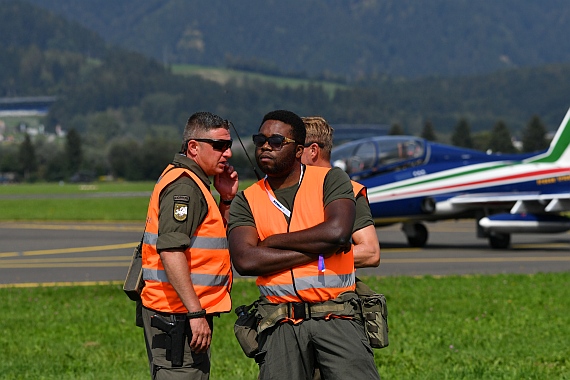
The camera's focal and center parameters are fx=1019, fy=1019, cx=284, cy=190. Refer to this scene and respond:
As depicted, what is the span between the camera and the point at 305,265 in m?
5.28

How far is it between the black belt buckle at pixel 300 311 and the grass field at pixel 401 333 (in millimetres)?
3571

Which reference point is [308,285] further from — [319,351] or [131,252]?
[131,252]

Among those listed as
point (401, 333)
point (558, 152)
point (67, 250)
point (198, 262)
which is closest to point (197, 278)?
point (198, 262)

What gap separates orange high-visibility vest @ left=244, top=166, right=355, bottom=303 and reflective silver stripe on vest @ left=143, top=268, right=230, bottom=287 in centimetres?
48

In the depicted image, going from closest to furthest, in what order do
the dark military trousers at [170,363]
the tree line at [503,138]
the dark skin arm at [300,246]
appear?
the dark skin arm at [300,246] < the dark military trousers at [170,363] < the tree line at [503,138]

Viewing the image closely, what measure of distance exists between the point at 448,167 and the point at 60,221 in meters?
19.3

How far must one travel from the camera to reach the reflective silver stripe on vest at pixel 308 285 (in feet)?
17.3

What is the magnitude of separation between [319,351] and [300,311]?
0.76ft

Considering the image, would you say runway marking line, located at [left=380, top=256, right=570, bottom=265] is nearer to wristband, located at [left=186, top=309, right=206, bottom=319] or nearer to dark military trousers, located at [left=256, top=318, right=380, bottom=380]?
wristband, located at [left=186, top=309, right=206, bottom=319]

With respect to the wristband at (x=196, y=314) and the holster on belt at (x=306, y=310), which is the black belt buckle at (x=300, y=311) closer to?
the holster on belt at (x=306, y=310)

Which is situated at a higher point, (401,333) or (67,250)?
(401,333)

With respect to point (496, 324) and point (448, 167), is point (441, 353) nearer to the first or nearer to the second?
point (496, 324)

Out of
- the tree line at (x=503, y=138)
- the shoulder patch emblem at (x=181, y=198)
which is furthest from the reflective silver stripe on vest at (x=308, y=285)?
the tree line at (x=503, y=138)

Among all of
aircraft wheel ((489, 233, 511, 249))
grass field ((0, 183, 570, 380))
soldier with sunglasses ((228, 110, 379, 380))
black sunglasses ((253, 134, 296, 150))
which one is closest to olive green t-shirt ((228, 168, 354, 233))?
soldier with sunglasses ((228, 110, 379, 380))
